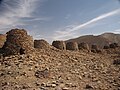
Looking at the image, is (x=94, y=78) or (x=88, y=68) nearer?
(x=94, y=78)

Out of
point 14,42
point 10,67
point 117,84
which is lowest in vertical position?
point 117,84

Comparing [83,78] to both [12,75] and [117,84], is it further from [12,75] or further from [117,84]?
[12,75]

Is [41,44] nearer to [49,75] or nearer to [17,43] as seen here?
[17,43]

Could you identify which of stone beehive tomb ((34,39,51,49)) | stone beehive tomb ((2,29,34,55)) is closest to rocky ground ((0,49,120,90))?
stone beehive tomb ((2,29,34,55))

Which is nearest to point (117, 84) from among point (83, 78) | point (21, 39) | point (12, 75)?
point (83, 78)

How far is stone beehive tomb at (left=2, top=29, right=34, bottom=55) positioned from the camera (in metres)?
10.5

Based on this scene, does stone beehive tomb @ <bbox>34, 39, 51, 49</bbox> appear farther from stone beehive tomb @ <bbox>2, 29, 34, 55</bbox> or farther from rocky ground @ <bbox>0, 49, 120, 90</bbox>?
rocky ground @ <bbox>0, 49, 120, 90</bbox>

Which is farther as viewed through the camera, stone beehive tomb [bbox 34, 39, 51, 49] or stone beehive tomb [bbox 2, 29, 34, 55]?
stone beehive tomb [bbox 34, 39, 51, 49]

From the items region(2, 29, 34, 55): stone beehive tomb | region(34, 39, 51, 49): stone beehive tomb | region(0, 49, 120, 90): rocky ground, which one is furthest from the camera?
region(34, 39, 51, 49): stone beehive tomb

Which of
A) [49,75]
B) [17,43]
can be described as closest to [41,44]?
[17,43]

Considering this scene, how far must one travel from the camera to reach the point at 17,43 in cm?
1062

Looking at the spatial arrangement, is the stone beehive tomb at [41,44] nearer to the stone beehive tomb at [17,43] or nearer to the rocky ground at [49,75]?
the stone beehive tomb at [17,43]

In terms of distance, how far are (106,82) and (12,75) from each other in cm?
364

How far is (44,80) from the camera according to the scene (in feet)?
26.7
